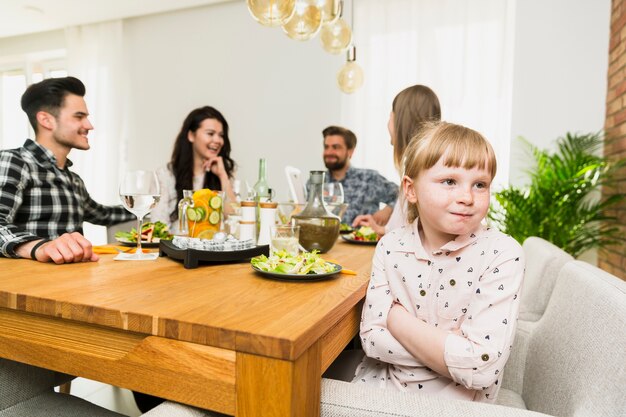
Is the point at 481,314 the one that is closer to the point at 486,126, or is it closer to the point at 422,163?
the point at 422,163

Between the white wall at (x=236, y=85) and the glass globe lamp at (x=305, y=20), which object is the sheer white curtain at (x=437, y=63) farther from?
the glass globe lamp at (x=305, y=20)

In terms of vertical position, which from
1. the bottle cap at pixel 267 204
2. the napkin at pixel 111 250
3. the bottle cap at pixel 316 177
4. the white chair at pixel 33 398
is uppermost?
the bottle cap at pixel 316 177

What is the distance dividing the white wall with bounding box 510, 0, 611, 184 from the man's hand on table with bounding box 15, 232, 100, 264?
3.54 metres

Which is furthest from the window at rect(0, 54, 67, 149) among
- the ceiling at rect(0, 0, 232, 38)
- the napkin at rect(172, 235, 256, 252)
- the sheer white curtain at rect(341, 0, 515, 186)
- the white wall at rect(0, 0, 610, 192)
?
the napkin at rect(172, 235, 256, 252)

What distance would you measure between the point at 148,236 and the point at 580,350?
139 cm

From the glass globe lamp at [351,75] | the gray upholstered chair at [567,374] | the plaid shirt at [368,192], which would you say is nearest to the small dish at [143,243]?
the gray upholstered chair at [567,374]

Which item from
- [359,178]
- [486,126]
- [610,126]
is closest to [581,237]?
[610,126]

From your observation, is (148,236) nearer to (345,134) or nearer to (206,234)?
(206,234)

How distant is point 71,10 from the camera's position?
5.04 m

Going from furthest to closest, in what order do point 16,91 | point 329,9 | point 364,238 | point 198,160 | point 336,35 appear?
point 16,91, point 198,160, point 336,35, point 329,9, point 364,238

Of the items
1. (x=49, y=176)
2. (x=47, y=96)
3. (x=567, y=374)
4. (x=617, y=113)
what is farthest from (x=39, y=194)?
(x=617, y=113)

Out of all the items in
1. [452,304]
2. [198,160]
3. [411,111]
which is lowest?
[452,304]

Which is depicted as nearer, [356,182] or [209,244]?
[209,244]

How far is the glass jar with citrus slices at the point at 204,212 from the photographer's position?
1.66 m
